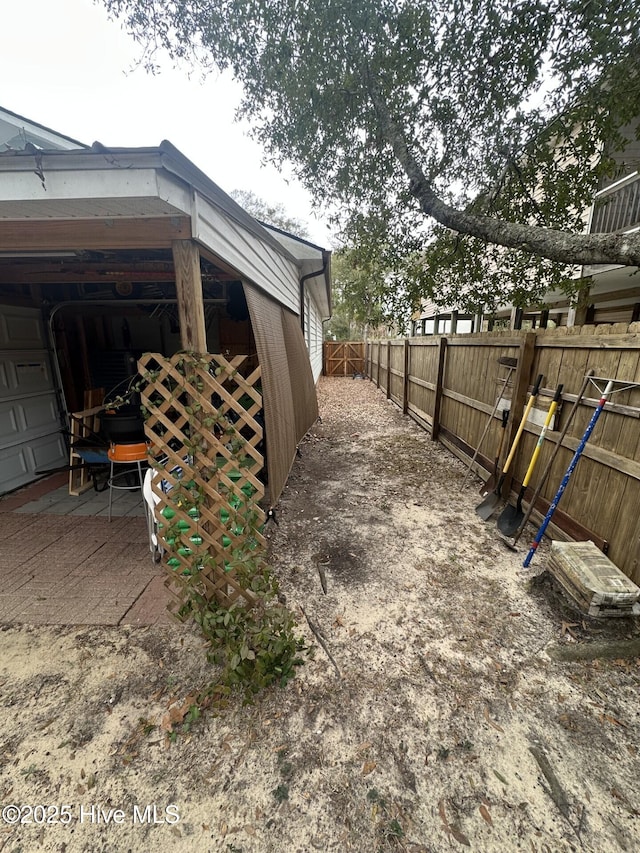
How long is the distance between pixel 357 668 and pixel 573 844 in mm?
1069

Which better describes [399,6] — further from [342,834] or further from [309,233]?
[309,233]

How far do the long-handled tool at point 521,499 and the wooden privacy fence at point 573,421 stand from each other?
8 cm

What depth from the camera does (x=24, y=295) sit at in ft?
14.6

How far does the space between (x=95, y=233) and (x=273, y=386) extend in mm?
1936

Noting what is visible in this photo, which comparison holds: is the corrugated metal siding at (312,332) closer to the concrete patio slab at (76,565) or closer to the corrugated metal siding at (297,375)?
the corrugated metal siding at (297,375)

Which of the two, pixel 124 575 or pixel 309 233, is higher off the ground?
pixel 309 233

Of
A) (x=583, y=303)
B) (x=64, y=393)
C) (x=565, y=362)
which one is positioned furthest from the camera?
(x=583, y=303)

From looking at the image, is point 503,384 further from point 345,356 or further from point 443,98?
point 345,356

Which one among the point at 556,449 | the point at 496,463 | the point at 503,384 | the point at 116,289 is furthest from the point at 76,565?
the point at 503,384

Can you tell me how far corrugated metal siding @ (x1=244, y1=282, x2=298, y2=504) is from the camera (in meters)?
3.39

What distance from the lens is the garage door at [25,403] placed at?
13.7 ft

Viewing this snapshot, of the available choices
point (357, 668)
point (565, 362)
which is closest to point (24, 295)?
point (357, 668)

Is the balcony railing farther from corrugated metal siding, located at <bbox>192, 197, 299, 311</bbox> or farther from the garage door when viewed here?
the garage door

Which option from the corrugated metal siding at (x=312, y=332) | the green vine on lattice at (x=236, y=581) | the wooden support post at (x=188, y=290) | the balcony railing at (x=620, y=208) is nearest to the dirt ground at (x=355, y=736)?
the green vine on lattice at (x=236, y=581)
